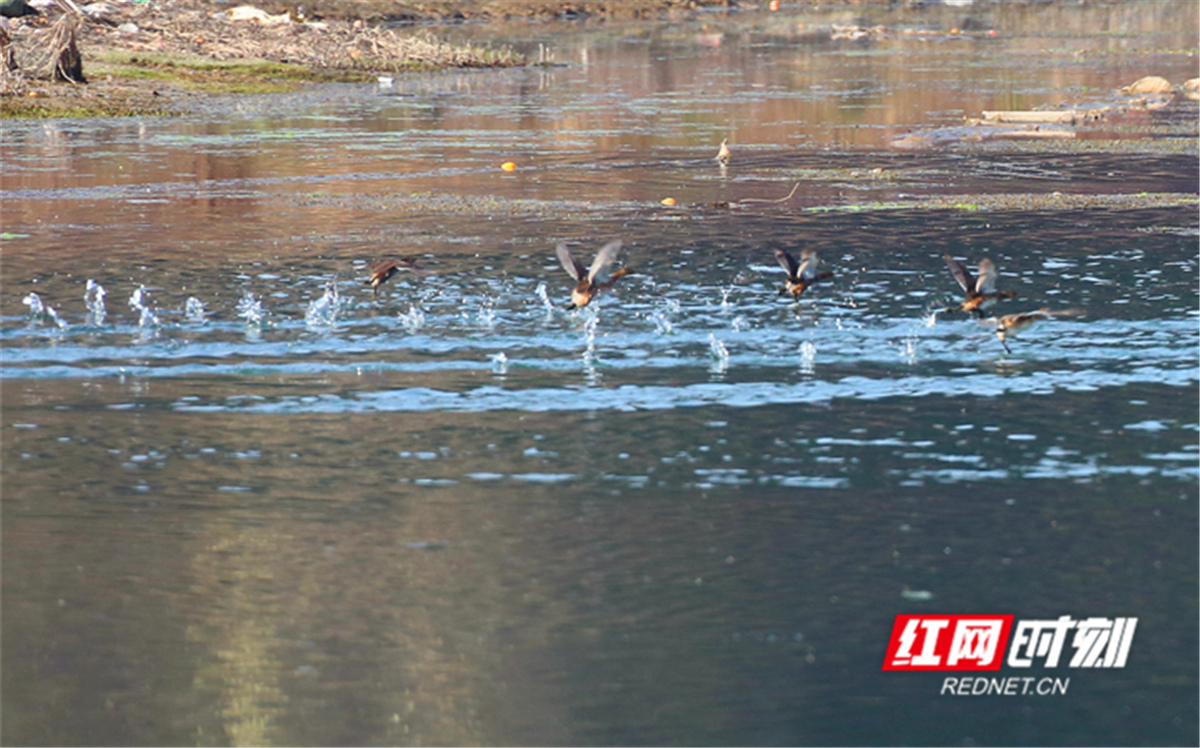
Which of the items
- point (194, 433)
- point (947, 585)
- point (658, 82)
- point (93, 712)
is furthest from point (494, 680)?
point (658, 82)

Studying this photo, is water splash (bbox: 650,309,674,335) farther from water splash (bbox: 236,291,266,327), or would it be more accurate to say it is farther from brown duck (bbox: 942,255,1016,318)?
water splash (bbox: 236,291,266,327)

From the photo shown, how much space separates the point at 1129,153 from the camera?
30.2 m

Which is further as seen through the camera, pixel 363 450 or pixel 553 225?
pixel 553 225

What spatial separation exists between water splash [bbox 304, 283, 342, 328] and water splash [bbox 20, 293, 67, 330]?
2.30 metres

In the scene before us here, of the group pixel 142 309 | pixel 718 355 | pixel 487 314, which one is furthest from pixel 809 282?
pixel 142 309

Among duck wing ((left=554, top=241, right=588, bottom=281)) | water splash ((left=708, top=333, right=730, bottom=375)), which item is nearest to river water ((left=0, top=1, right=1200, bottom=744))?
water splash ((left=708, top=333, right=730, bottom=375))

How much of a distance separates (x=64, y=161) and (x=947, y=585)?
24.7 m

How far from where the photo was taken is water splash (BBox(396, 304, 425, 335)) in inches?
609

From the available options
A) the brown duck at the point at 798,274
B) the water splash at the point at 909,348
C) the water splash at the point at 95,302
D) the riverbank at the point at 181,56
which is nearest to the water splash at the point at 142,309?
the water splash at the point at 95,302

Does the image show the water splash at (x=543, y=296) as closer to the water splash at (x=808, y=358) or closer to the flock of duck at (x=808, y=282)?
the flock of duck at (x=808, y=282)

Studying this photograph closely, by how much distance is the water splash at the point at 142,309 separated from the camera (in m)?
15.5

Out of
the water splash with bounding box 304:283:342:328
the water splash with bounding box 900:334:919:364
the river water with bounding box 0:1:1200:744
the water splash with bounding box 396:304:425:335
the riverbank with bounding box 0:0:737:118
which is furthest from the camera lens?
the riverbank with bounding box 0:0:737:118

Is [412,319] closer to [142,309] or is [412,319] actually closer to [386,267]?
[386,267]

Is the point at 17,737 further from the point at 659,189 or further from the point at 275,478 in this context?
the point at 659,189
